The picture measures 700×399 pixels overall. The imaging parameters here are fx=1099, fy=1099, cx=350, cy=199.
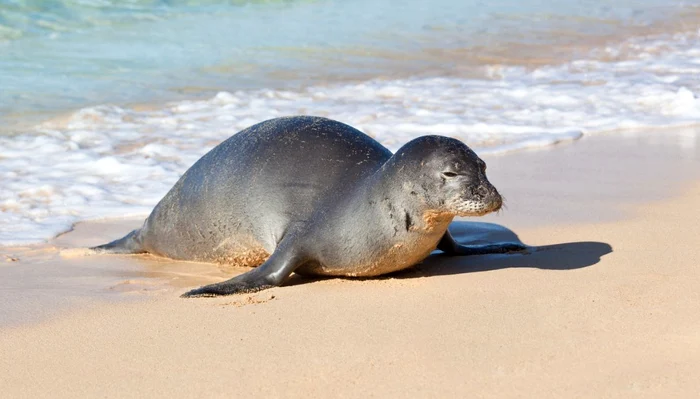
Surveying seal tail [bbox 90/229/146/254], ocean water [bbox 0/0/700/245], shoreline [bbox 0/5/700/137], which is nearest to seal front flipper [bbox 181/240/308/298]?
seal tail [bbox 90/229/146/254]

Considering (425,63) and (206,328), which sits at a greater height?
(425,63)

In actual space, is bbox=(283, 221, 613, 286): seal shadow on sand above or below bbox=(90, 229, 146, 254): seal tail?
below

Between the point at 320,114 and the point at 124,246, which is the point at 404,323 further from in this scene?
the point at 320,114

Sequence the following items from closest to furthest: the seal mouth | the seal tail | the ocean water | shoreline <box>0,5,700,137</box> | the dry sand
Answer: the dry sand, the seal mouth, the seal tail, the ocean water, shoreline <box>0,5,700,137</box>

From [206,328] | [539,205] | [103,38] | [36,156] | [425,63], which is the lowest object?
[206,328]

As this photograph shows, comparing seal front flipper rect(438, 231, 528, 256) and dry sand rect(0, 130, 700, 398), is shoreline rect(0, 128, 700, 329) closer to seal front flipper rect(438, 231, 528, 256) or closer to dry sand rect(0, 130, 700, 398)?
dry sand rect(0, 130, 700, 398)

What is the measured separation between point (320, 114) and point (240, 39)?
17.6 feet

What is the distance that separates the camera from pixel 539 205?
6.17 metres

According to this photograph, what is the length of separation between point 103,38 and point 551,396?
41.2 ft

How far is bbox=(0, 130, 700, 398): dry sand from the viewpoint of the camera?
3.39 m

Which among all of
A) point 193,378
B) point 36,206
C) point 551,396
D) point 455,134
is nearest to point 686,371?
point 551,396

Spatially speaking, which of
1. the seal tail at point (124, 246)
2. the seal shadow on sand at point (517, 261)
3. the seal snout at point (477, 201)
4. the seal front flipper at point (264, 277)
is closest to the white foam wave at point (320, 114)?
the seal tail at point (124, 246)

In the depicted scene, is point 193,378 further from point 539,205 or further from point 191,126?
point 191,126

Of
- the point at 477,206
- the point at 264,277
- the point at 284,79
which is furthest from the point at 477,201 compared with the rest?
the point at 284,79
